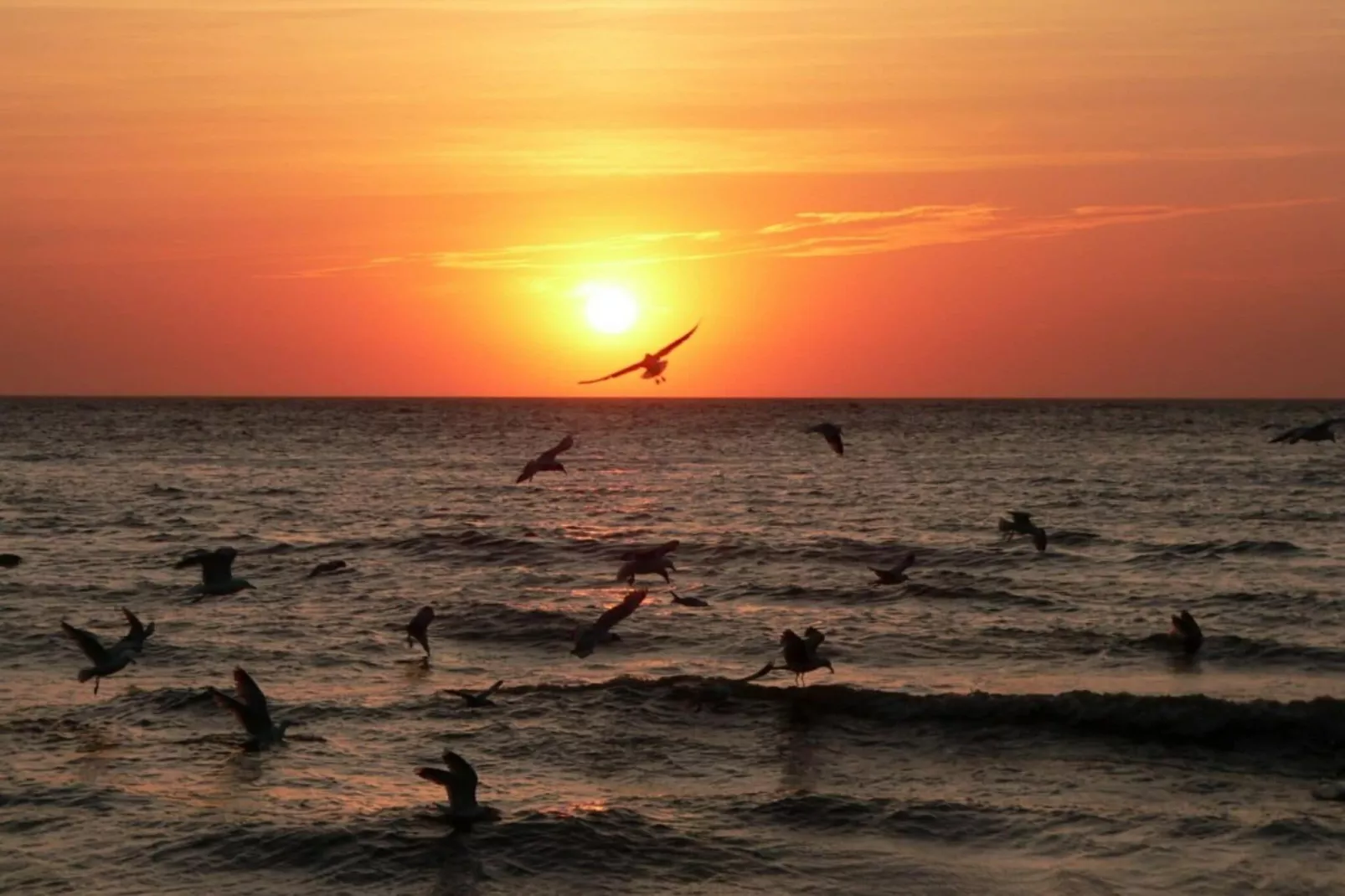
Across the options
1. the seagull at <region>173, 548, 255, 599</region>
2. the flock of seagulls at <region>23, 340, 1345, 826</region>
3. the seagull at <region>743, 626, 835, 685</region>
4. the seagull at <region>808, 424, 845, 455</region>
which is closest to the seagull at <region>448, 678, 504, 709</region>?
the flock of seagulls at <region>23, 340, 1345, 826</region>

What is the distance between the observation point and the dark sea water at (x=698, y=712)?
39.8ft

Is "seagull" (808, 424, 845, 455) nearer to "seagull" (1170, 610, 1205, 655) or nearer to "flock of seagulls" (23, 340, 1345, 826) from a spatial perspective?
"flock of seagulls" (23, 340, 1345, 826)

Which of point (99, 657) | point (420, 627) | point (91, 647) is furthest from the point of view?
point (420, 627)

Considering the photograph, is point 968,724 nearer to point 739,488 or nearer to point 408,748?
point 408,748

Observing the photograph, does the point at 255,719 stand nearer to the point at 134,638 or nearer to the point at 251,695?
the point at 251,695

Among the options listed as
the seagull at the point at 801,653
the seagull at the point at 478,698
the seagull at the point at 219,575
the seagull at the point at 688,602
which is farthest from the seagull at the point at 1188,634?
the seagull at the point at 219,575

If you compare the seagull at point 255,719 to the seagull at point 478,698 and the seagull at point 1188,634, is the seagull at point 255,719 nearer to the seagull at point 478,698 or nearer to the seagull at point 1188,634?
the seagull at point 478,698

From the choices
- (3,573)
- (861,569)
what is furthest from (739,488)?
(3,573)

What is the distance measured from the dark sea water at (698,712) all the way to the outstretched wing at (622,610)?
81 centimetres

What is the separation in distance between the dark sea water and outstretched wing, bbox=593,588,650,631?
806mm

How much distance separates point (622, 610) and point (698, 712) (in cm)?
142

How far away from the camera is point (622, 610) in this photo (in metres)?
17.0

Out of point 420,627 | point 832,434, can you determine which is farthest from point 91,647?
point 832,434

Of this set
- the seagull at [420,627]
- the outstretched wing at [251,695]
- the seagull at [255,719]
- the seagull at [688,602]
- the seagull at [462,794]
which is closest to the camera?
the seagull at [462,794]
